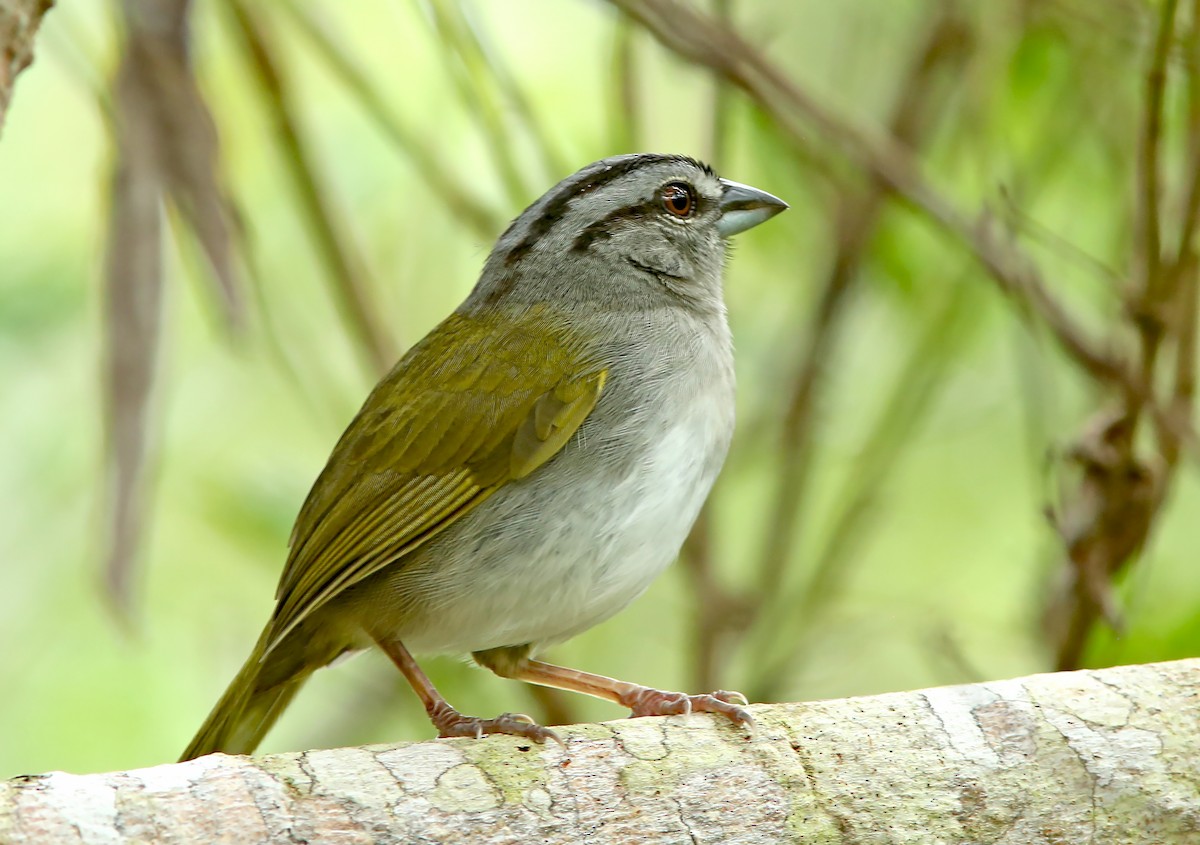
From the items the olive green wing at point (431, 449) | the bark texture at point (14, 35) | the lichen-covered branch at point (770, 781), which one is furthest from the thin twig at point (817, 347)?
the bark texture at point (14, 35)

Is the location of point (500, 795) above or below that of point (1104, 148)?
below

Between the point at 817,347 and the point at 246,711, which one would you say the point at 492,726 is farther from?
the point at 817,347

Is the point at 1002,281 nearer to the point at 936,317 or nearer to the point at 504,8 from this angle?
the point at 936,317

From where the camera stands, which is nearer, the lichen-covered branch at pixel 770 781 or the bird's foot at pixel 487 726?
the lichen-covered branch at pixel 770 781

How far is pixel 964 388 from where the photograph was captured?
23.0ft

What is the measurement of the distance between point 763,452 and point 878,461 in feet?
2.17

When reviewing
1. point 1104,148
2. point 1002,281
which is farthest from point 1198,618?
point 1104,148

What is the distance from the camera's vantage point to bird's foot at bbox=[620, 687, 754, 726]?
308 centimetres

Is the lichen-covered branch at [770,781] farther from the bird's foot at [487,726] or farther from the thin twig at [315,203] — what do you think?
the thin twig at [315,203]

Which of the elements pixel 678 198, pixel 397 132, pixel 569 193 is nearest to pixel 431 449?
pixel 569 193

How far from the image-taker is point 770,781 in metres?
2.87

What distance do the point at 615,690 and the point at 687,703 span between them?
0.57 metres

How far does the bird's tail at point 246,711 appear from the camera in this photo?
3.79m

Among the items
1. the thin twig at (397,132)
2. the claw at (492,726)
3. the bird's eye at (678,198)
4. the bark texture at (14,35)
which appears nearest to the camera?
the claw at (492,726)
